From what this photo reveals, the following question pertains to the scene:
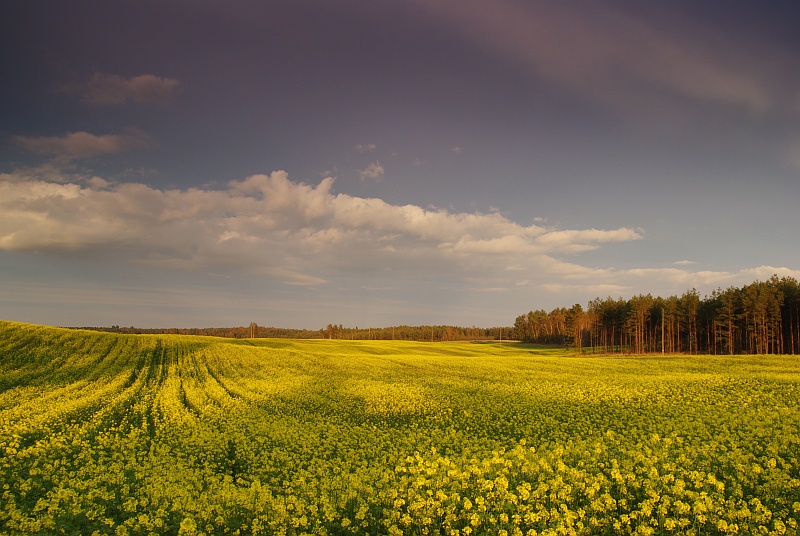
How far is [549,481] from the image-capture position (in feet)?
45.1

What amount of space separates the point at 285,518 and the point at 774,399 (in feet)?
99.3

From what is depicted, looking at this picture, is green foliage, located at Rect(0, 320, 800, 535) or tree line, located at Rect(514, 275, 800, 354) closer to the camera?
green foliage, located at Rect(0, 320, 800, 535)

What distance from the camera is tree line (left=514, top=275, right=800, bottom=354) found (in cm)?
8081

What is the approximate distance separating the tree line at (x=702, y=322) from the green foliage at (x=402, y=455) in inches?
2073

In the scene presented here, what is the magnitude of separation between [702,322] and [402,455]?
10412 cm

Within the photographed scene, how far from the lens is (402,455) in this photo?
18438mm

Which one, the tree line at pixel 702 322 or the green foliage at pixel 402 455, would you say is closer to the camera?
the green foliage at pixel 402 455

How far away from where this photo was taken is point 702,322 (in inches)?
3802

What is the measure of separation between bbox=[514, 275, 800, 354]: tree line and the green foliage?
52.6 meters

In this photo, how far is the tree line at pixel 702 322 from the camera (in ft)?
265

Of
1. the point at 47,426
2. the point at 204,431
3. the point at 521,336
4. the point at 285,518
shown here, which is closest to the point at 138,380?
the point at 47,426

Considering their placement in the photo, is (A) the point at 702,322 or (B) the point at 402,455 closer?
(B) the point at 402,455

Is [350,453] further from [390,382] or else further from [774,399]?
[774,399]

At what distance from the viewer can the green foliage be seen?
1237 centimetres
